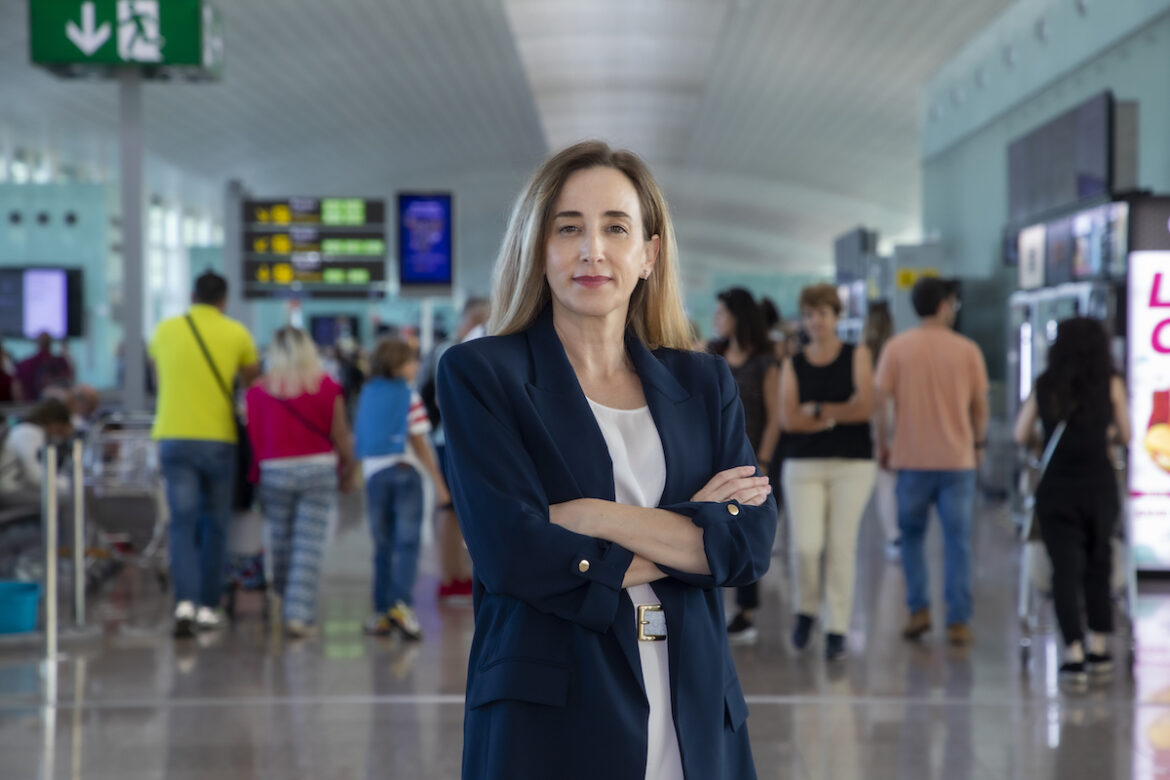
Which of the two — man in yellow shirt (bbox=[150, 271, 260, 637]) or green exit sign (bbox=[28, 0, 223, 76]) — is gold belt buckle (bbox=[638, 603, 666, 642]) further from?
green exit sign (bbox=[28, 0, 223, 76])

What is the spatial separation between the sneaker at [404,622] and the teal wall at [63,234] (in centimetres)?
1433

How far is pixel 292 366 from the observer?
707cm

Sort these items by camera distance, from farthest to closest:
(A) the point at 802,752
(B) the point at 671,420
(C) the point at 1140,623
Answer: (C) the point at 1140,623 < (A) the point at 802,752 < (B) the point at 671,420

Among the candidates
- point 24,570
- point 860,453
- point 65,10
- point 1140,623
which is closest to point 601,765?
point 860,453

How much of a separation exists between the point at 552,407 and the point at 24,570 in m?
6.85

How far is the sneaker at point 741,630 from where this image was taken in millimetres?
6805

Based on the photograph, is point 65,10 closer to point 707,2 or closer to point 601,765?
point 601,765

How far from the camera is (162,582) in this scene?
8742mm

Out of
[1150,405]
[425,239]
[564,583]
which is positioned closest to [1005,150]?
[425,239]

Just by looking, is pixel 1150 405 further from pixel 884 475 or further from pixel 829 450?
pixel 884 475

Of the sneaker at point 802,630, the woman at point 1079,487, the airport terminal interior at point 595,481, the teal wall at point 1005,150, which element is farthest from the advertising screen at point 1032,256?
the sneaker at point 802,630

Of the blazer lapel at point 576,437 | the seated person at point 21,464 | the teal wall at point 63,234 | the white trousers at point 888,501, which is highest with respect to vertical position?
the teal wall at point 63,234

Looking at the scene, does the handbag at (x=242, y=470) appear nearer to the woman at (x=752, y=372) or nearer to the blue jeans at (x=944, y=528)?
the woman at (x=752, y=372)

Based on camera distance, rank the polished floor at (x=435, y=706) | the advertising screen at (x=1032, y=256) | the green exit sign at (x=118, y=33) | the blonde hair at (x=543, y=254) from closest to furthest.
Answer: the blonde hair at (x=543, y=254) → the polished floor at (x=435, y=706) → the green exit sign at (x=118, y=33) → the advertising screen at (x=1032, y=256)
